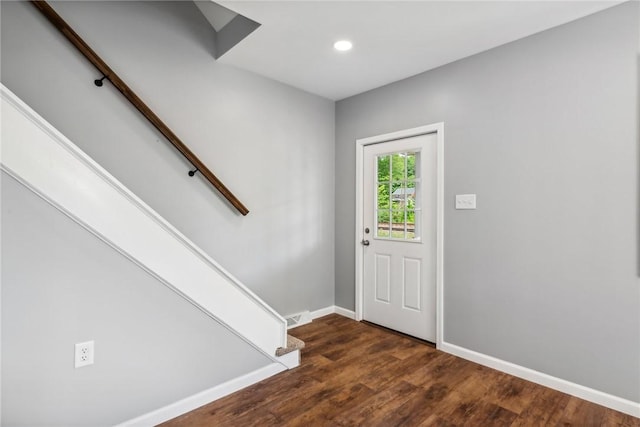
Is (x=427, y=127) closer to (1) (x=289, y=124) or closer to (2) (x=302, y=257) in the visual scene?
(1) (x=289, y=124)

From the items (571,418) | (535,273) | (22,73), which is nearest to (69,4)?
(22,73)

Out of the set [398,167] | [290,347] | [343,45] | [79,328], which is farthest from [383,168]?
[79,328]

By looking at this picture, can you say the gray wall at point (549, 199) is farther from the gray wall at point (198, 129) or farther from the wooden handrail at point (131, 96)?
the wooden handrail at point (131, 96)

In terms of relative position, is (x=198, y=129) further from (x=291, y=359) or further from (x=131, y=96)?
(x=291, y=359)

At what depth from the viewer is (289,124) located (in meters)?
3.23

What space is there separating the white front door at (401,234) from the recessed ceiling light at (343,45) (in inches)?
38.8

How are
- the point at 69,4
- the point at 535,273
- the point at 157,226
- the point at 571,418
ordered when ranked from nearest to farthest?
the point at 157,226, the point at 571,418, the point at 69,4, the point at 535,273

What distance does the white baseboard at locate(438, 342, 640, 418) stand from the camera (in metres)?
1.89

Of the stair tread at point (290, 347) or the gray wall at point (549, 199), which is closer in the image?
the gray wall at point (549, 199)

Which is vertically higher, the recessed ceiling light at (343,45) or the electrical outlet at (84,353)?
the recessed ceiling light at (343,45)

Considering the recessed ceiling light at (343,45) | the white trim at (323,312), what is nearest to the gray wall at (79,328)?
the white trim at (323,312)

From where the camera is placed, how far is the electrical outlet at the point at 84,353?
1.47 m

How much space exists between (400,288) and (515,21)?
88.0 inches

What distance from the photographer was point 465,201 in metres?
2.58
